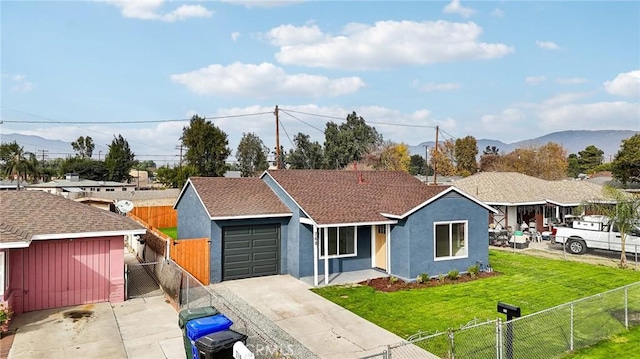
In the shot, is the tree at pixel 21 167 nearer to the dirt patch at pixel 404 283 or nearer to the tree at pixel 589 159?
the dirt patch at pixel 404 283

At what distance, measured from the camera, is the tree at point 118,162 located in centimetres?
7438

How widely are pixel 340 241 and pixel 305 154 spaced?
5374 centimetres

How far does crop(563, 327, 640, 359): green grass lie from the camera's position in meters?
9.16

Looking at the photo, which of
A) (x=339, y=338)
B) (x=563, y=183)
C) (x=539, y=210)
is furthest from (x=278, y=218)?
(x=563, y=183)

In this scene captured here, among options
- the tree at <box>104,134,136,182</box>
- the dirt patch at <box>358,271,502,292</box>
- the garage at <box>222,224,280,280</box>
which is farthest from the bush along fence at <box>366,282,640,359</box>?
the tree at <box>104,134,136,182</box>

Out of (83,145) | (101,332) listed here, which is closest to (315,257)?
(101,332)

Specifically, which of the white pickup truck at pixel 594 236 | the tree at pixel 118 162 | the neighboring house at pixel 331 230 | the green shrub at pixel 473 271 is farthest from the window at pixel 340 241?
the tree at pixel 118 162

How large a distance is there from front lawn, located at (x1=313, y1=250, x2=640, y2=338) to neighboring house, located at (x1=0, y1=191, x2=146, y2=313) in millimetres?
6736

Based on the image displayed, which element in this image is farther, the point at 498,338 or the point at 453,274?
the point at 453,274

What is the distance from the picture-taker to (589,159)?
86875 millimetres

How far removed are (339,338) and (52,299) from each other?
8.83 metres

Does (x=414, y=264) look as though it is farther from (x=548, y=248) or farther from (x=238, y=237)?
(x=548, y=248)

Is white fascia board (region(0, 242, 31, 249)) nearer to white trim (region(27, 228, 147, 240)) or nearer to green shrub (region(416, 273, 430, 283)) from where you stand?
white trim (region(27, 228, 147, 240))

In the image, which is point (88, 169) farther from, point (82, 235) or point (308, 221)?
point (308, 221)
